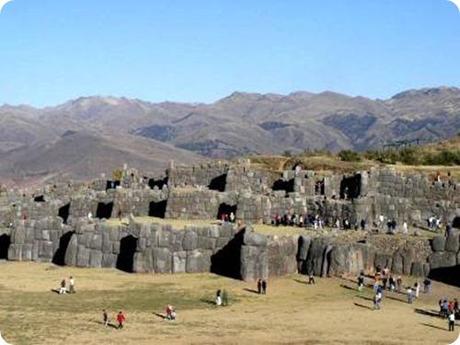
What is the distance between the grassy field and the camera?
90.0 feet

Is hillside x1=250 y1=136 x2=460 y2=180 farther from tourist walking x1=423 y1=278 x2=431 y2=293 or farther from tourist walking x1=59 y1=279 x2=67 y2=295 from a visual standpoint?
tourist walking x1=59 y1=279 x2=67 y2=295

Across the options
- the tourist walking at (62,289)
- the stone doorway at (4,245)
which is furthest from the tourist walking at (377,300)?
the stone doorway at (4,245)

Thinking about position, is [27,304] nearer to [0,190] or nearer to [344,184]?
[344,184]

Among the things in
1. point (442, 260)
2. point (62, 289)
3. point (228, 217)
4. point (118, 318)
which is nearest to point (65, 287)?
point (62, 289)

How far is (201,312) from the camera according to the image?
3139 cm

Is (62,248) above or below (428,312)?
above

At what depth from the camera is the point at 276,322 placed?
96.9ft

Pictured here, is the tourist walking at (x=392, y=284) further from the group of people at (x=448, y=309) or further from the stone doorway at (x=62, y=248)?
the stone doorway at (x=62, y=248)

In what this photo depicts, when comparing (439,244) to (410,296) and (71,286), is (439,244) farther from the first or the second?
(71,286)

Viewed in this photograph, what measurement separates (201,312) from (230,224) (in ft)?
28.8

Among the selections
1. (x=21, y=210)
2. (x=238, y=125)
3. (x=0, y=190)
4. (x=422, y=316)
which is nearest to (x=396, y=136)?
(x=238, y=125)

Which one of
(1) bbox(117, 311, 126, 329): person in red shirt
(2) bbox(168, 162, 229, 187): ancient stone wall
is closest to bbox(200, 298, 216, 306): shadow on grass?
(1) bbox(117, 311, 126, 329): person in red shirt

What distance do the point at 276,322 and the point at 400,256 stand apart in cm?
1052

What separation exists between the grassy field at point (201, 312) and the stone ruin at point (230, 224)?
1012 mm
